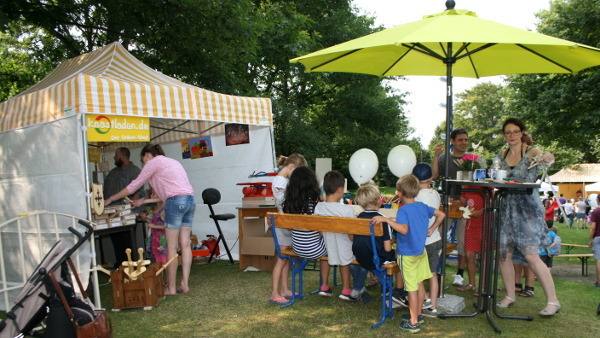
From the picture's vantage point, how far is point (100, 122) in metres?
4.86

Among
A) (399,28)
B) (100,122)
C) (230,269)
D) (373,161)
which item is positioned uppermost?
(399,28)

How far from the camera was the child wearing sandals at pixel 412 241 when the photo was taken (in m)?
3.81

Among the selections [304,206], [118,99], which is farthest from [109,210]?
[304,206]

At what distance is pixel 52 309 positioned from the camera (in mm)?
3166

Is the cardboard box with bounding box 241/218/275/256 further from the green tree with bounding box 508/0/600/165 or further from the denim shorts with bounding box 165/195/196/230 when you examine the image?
the green tree with bounding box 508/0/600/165

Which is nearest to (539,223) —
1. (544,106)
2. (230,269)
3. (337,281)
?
(337,281)

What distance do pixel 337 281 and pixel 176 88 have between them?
3.03 meters

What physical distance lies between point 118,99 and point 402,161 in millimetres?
3275

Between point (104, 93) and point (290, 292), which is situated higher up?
point (104, 93)

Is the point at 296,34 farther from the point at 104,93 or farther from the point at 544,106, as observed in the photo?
the point at 104,93

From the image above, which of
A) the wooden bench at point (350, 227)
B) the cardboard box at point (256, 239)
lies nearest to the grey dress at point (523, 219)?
the wooden bench at point (350, 227)

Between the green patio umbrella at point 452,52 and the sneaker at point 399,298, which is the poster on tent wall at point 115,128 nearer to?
the green patio umbrella at point 452,52

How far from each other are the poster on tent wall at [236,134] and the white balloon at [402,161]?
2.44 m

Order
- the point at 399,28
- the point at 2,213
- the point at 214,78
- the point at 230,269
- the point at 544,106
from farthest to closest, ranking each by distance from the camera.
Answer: the point at 544,106
the point at 214,78
the point at 230,269
the point at 2,213
the point at 399,28
